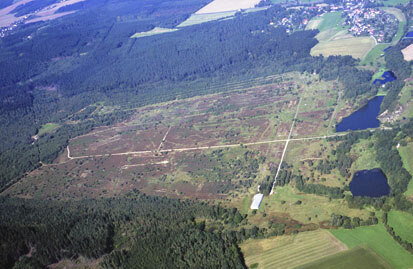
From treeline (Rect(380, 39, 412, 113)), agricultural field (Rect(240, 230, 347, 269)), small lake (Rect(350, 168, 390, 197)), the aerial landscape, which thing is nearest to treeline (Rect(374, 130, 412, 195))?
the aerial landscape

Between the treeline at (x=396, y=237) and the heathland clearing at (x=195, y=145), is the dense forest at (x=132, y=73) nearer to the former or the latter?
the heathland clearing at (x=195, y=145)

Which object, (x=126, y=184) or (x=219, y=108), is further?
(x=219, y=108)

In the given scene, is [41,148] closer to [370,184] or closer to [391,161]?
[370,184]

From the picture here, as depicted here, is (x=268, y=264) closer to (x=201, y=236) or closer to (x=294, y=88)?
(x=201, y=236)

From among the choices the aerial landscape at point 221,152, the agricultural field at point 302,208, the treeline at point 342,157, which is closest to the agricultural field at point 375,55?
the aerial landscape at point 221,152

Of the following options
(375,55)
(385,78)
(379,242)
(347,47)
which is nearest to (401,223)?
(379,242)

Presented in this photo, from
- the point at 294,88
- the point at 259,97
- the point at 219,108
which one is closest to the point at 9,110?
the point at 219,108

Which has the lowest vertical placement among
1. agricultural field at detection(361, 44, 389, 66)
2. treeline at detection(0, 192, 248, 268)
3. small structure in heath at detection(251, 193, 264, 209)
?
agricultural field at detection(361, 44, 389, 66)

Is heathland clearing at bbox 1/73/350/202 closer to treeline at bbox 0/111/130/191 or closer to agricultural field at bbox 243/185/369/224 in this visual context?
agricultural field at bbox 243/185/369/224
